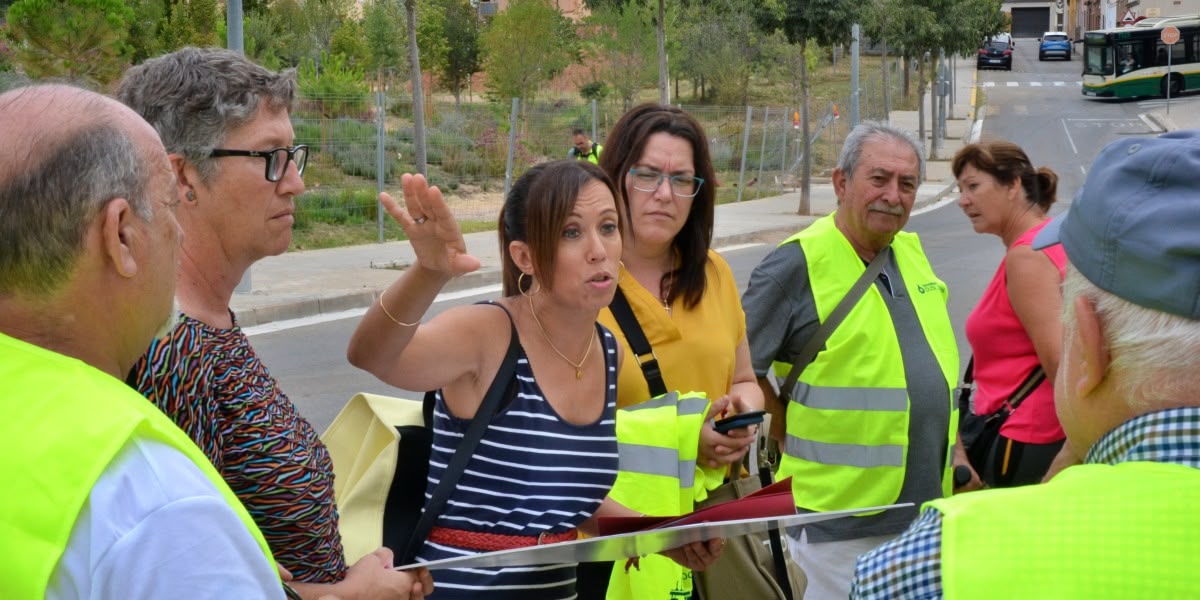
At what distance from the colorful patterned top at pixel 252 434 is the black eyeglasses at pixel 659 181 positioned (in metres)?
1.48

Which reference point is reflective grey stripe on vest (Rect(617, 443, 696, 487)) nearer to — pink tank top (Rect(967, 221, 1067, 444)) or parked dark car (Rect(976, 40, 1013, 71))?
pink tank top (Rect(967, 221, 1067, 444))

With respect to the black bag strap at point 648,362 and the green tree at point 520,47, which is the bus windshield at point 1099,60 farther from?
the black bag strap at point 648,362

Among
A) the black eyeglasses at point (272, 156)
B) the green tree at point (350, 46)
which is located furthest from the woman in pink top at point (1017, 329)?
the green tree at point (350, 46)

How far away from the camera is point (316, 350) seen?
10281 millimetres

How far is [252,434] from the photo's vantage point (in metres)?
2.10

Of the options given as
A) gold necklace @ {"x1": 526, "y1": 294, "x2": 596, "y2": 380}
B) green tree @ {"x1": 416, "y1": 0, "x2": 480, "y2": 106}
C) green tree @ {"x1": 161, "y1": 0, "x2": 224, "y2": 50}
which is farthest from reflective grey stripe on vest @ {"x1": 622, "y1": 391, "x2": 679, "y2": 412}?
green tree @ {"x1": 416, "y1": 0, "x2": 480, "y2": 106}

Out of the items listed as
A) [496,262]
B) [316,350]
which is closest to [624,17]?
[496,262]

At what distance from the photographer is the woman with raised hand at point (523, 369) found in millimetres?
2516

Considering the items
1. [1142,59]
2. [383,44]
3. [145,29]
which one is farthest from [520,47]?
[1142,59]

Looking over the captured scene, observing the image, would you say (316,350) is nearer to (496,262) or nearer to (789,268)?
(496,262)

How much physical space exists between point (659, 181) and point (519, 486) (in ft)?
3.90

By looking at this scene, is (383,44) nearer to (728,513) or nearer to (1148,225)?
(728,513)

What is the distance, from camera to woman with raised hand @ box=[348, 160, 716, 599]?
2.52 meters

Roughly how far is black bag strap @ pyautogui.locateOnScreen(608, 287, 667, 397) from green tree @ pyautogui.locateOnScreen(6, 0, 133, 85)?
1252cm
